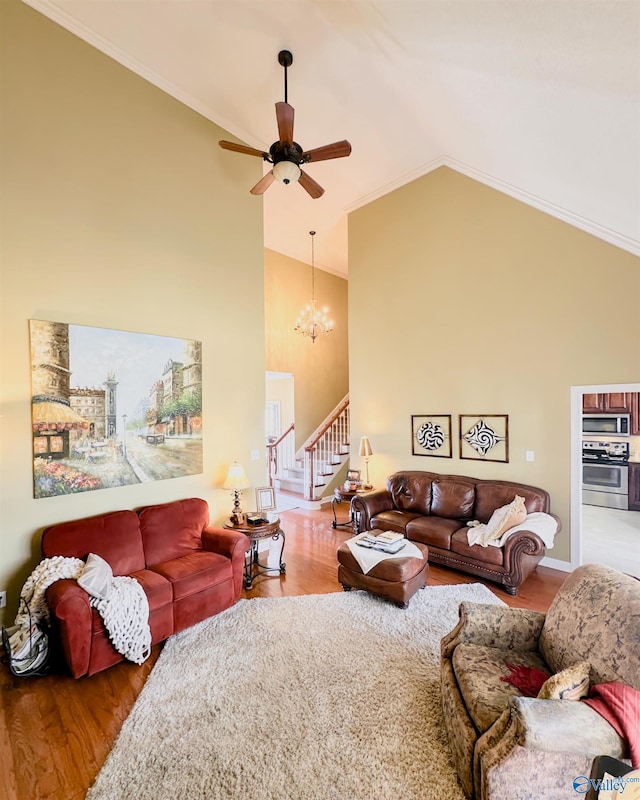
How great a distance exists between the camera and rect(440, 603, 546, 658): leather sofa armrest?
2117 mm

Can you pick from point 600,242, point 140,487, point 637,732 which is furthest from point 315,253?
point 637,732

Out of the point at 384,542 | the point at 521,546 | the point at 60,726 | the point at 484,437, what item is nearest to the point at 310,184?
the point at 384,542

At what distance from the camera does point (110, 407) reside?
11.3ft

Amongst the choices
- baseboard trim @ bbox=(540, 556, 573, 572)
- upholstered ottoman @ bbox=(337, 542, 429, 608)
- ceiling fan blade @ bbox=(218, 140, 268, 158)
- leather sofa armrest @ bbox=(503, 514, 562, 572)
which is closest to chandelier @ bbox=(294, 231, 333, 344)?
ceiling fan blade @ bbox=(218, 140, 268, 158)

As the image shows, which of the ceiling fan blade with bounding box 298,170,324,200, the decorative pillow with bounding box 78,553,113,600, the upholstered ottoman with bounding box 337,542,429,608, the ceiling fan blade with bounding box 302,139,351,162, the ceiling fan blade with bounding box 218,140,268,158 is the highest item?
the ceiling fan blade with bounding box 218,140,268,158

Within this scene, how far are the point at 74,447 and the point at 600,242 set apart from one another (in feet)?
19.2

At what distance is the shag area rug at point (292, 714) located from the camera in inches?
70.1

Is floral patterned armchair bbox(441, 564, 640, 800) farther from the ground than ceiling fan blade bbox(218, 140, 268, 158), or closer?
closer

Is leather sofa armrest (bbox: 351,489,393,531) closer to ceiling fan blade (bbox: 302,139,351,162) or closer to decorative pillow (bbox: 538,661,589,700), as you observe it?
decorative pillow (bbox: 538,661,589,700)

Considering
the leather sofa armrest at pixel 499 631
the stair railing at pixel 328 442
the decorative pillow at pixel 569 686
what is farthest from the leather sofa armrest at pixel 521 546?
the stair railing at pixel 328 442

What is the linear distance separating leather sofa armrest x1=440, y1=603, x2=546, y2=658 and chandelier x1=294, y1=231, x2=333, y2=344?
6121mm

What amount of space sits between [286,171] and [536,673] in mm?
3970

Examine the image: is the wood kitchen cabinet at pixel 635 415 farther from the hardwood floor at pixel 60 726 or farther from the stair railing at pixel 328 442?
the stair railing at pixel 328 442

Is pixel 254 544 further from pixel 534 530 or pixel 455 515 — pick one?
pixel 534 530
